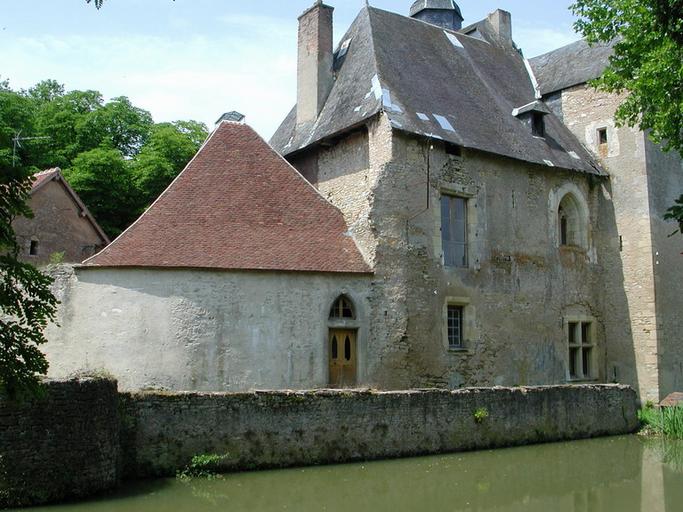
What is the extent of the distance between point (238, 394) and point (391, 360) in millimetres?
5571

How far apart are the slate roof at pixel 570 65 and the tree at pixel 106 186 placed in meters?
15.5

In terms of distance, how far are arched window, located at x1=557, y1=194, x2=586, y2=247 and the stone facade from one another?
571 inches

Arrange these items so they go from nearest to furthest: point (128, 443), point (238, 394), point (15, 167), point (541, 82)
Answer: point (15, 167) < point (128, 443) < point (238, 394) < point (541, 82)

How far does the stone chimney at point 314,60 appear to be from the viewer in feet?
66.5

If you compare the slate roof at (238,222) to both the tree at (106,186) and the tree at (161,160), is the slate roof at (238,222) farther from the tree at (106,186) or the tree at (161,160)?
the tree at (106,186)

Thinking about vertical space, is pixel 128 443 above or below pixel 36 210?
below

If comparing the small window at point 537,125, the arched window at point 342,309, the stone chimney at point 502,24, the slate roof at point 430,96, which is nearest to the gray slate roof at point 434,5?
the stone chimney at point 502,24

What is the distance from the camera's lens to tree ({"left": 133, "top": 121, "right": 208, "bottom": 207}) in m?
27.3

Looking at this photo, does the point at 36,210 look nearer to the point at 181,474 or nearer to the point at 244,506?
the point at 181,474

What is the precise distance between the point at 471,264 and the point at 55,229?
486 inches

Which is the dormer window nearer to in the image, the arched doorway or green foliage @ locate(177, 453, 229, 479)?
the arched doorway

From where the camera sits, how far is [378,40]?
20203mm

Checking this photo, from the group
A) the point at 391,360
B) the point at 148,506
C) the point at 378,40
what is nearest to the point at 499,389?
the point at 391,360

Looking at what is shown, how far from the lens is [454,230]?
741 inches
